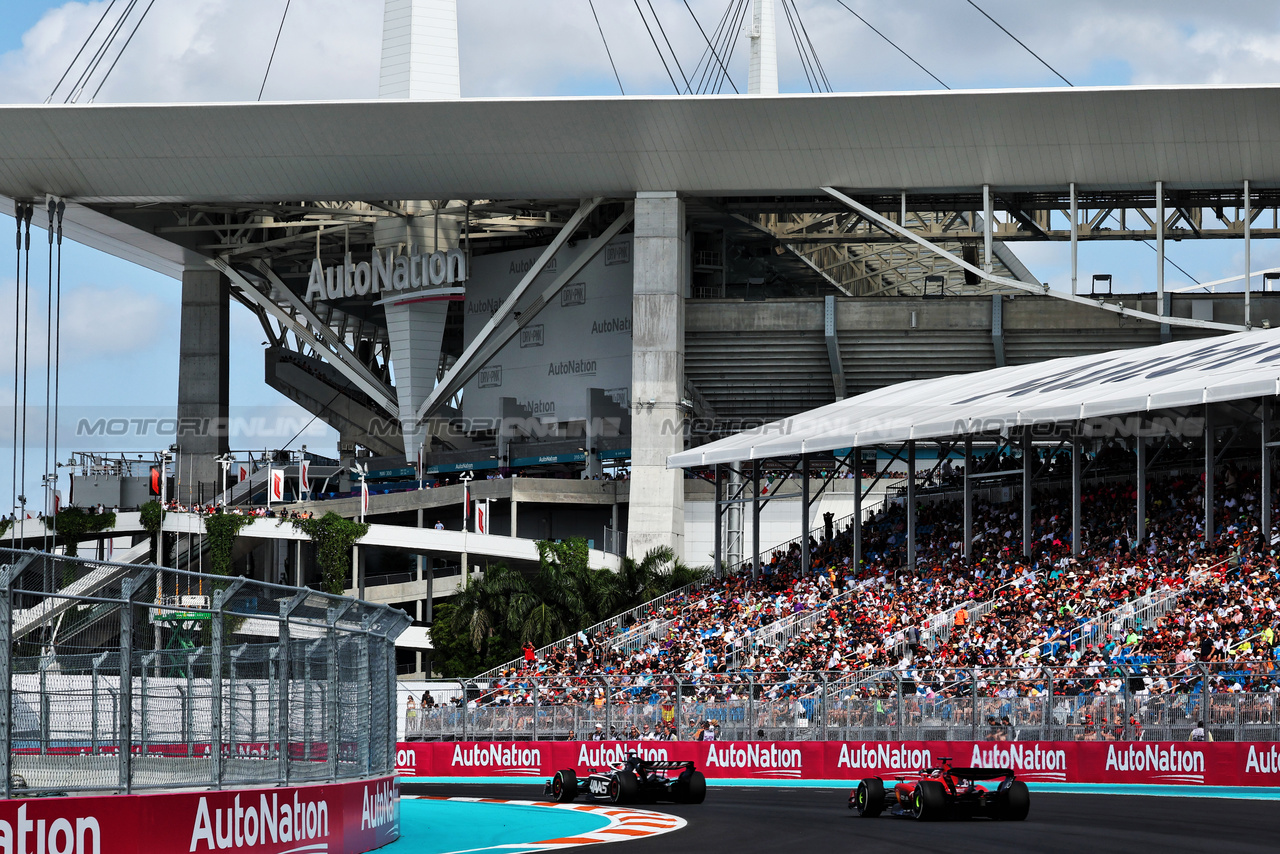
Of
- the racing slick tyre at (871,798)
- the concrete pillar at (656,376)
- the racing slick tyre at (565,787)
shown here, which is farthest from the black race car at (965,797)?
the concrete pillar at (656,376)

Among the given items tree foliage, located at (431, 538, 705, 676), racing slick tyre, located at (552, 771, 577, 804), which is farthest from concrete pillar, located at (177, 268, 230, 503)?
racing slick tyre, located at (552, 771, 577, 804)

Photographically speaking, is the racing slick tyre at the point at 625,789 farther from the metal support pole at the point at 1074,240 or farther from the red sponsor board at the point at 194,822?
the metal support pole at the point at 1074,240

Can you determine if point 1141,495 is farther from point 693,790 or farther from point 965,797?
point 965,797

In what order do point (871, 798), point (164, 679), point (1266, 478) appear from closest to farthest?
point (164, 679), point (871, 798), point (1266, 478)

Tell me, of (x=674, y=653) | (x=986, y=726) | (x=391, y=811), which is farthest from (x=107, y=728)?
(x=674, y=653)

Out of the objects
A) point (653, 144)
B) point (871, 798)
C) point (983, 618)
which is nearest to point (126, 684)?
point (871, 798)

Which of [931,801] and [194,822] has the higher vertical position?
[194,822]

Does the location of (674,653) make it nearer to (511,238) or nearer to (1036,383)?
Answer: (1036,383)
